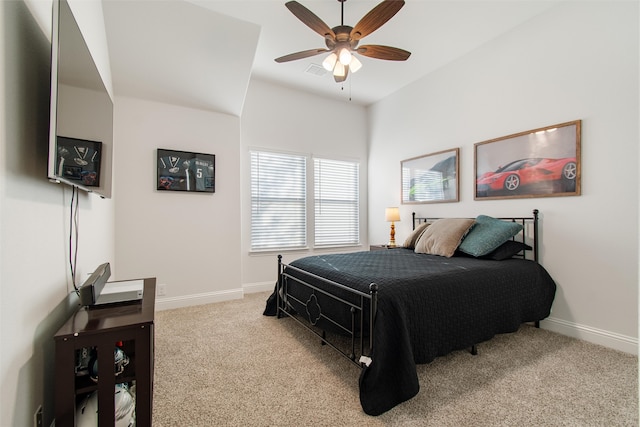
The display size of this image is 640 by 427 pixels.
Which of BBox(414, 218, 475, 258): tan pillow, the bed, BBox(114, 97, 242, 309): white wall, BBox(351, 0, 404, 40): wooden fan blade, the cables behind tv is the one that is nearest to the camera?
the cables behind tv

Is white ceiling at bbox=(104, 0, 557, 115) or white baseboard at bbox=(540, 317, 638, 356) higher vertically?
white ceiling at bbox=(104, 0, 557, 115)

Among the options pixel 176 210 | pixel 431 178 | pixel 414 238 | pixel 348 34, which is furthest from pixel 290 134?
pixel 414 238

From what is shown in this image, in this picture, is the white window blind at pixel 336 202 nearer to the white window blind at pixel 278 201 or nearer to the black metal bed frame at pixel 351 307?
the white window blind at pixel 278 201

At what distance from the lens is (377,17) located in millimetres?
2014

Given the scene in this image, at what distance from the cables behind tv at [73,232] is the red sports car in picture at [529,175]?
3555mm

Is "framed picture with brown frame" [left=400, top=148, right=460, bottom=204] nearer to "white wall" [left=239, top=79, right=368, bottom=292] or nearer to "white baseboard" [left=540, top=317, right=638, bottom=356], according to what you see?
"white wall" [left=239, top=79, right=368, bottom=292]

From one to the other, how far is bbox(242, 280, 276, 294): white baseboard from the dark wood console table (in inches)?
109

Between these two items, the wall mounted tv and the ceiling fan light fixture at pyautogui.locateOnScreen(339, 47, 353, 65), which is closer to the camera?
the wall mounted tv

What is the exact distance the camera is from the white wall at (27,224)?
810 millimetres

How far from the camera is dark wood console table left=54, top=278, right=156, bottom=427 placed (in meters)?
1.00

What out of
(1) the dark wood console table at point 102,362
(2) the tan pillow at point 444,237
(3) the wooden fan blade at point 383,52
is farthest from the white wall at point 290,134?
(1) the dark wood console table at point 102,362

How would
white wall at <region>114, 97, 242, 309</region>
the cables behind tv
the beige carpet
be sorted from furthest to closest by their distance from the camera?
white wall at <region>114, 97, 242, 309</region> < the beige carpet < the cables behind tv

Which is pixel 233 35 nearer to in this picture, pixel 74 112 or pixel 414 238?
pixel 74 112

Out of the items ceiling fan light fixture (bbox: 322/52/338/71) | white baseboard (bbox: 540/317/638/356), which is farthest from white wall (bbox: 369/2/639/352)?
ceiling fan light fixture (bbox: 322/52/338/71)
